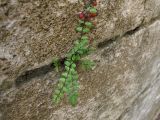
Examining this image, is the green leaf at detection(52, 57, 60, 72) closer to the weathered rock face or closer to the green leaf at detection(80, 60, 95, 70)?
the weathered rock face

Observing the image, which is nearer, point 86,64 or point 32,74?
point 32,74

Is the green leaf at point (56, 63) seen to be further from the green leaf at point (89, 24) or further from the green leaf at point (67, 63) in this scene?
the green leaf at point (89, 24)

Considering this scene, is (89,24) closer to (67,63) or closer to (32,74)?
(67,63)

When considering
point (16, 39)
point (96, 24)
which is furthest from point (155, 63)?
point (16, 39)

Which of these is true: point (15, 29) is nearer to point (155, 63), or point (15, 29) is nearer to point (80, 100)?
point (80, 100)

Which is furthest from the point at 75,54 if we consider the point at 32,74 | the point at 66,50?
the point at 32,74

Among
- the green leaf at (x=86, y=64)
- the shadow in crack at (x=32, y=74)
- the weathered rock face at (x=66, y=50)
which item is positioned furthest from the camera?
the green leaf at (x=86, y=64)

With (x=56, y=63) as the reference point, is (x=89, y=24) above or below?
above

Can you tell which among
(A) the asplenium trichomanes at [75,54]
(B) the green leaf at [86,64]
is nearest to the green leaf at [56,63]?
(A) the asplenium trichomanes at [75,54]

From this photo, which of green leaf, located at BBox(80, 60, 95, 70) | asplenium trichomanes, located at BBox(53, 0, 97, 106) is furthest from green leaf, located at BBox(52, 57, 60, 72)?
green leaf, located at BBox(80, 60, 95, 70)
